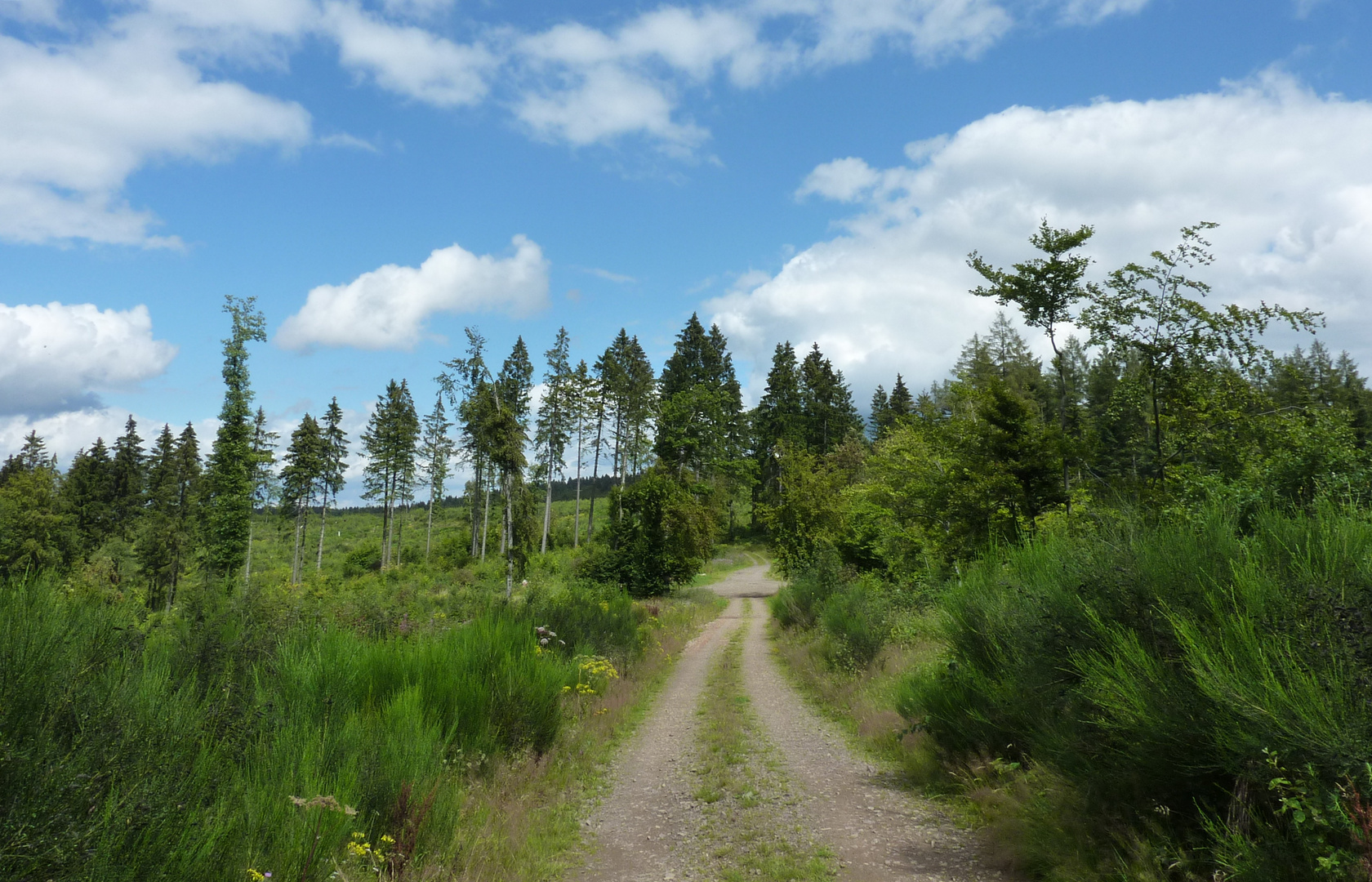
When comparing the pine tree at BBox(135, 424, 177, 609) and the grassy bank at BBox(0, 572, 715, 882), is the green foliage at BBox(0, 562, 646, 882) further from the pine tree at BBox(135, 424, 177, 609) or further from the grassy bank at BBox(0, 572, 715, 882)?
the pine tree at BBox(135, 424, 177, 609)

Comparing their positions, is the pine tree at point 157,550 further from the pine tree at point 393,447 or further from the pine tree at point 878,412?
the pine tree at point 878,412

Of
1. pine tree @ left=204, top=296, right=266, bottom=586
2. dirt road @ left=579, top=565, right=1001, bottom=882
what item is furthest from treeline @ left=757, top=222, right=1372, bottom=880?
pine tree @ left=204, top=296, right=266, bottom=586

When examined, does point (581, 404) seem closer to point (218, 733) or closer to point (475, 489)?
point (475, 489)

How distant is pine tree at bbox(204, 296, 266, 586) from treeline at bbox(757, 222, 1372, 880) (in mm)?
35954

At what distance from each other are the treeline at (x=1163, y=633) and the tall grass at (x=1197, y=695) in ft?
0.05

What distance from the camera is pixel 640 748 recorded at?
978 centimetres

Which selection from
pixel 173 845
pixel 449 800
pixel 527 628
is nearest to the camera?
pixel 173 845

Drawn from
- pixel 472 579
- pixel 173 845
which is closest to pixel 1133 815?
pixel 173 845

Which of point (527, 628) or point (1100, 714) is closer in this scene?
point (1100, 714)

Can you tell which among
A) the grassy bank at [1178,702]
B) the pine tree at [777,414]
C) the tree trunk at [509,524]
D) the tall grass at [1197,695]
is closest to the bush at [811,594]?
the tree trunk at [509,524]

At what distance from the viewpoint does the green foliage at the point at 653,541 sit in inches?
1057

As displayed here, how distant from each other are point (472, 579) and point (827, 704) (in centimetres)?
2772

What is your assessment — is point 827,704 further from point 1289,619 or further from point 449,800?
point 1289,619

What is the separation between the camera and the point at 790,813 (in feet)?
22.5
